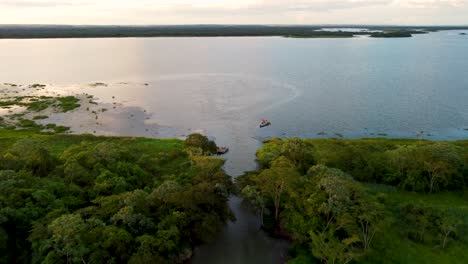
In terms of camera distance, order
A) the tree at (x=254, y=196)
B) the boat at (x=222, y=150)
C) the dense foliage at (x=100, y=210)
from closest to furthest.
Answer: the dense foliage at (x=100, y=210)
the tree at (x=254, y=196)
the boat at (x=222, y=150)

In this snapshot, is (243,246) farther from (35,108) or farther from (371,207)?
(35,108)

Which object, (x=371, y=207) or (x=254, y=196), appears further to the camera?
(x=254, y=196)

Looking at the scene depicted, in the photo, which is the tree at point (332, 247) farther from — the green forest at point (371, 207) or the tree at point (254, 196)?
the tree at point (254, 196)

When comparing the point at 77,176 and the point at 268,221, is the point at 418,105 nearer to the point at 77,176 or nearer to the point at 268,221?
→ the point at 268,221

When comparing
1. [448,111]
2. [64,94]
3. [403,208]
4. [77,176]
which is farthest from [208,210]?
[64,94]

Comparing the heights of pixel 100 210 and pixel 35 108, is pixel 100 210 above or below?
above

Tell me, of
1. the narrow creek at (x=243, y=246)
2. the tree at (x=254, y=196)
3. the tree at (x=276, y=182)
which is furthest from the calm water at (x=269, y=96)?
the tree at (x=276, y=182)

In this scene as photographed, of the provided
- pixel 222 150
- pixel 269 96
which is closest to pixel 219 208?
pixel 222 150
